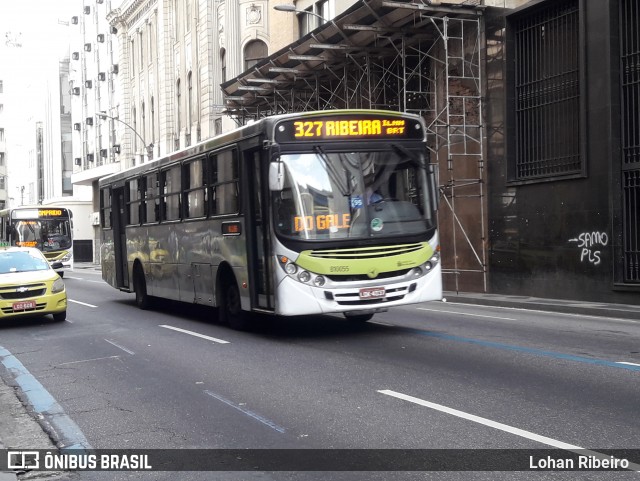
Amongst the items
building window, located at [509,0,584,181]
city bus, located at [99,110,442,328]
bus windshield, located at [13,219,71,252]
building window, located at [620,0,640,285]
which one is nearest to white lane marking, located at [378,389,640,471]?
city bus, located at [99,110,442,328]

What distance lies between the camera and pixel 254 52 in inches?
1635

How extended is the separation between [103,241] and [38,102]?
299ft

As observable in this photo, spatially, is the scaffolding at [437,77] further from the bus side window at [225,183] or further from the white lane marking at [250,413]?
the white lane marking at [250,413]

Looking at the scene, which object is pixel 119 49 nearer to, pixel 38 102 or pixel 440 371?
pixel 38 102

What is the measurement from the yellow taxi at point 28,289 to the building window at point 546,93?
39.2ft

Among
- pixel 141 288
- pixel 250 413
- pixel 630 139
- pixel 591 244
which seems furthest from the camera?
pixel 141 288

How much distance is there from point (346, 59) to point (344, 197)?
55.2 feet

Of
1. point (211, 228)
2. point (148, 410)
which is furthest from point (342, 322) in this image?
point (148, 410)

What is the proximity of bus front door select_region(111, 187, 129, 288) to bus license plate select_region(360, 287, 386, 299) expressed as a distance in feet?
33.2

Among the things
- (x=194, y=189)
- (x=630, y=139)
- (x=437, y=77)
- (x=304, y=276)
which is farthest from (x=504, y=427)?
(x=437, y=77)

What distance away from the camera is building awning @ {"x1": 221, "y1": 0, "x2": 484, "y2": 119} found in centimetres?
2384

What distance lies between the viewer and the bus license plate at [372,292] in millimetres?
12141

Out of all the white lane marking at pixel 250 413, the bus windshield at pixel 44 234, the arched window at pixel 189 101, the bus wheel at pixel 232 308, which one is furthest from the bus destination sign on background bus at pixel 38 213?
the white lane marking at pixel 250 413

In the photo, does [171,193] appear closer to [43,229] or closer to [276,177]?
[276,177]
